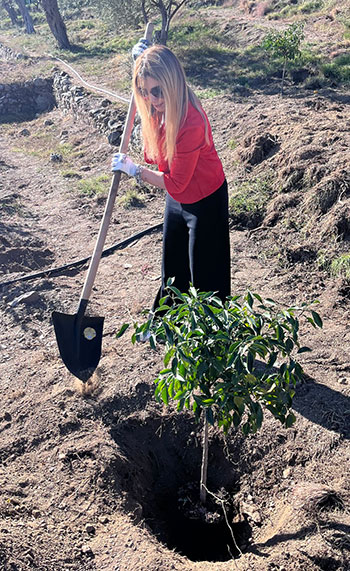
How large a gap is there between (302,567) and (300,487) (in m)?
0.51

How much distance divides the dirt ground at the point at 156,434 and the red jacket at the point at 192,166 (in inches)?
34.8

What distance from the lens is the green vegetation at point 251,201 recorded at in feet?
19.7

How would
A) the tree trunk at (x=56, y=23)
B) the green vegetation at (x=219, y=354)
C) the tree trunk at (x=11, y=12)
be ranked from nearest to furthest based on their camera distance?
the green vegetation at (x=219, y=354), the tree trunk at (x=56, y=23), the tree trunk at (x=11, y=12)

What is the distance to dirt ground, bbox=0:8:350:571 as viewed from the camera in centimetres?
273

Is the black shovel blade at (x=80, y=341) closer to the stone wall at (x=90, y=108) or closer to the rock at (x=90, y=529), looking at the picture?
the rock at (x=90, y=529)

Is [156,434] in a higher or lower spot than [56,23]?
lower

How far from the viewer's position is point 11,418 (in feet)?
12.3

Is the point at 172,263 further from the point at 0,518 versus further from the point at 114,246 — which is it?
the point at 114,246

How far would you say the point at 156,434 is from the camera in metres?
3.54

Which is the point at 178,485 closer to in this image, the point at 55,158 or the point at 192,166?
the point at 192,166

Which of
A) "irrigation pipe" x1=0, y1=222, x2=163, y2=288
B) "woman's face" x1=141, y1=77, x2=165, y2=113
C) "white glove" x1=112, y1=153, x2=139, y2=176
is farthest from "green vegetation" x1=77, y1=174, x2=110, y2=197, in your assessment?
"woman's face" x1=141, y1=77, x2=165, y2=113

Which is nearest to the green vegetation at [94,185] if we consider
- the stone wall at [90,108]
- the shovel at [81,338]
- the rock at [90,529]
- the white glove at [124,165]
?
the stone wall at [90,108]

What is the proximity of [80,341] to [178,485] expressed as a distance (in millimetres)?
1254

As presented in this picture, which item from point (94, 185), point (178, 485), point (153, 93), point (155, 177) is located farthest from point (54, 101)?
point (178, 485)
